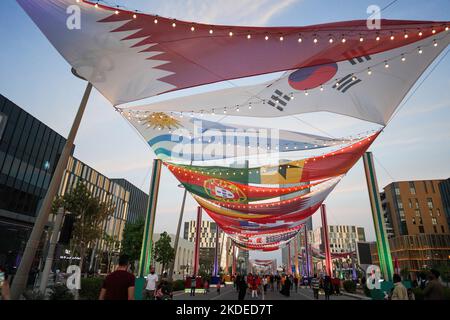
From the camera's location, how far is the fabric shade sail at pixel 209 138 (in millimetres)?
10688

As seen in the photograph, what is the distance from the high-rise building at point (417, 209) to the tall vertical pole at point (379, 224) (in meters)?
78.8

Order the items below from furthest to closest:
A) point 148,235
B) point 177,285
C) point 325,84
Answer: point 177,285, point 148,235, point 325,84

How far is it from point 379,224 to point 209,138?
7.38 meters

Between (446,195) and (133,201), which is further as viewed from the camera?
(133,201)

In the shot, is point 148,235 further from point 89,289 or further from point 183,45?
point 183,45

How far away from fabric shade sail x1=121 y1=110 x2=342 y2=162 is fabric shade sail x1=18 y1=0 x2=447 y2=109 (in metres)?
2.97

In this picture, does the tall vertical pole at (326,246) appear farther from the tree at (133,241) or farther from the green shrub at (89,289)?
the tree at (133,241)

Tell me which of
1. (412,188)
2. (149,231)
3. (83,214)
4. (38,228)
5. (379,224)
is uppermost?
(412,188)

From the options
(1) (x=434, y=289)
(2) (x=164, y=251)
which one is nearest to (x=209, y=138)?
(1) (x=434, y=289)

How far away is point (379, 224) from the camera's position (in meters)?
10.5

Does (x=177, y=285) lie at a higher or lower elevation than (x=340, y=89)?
lower

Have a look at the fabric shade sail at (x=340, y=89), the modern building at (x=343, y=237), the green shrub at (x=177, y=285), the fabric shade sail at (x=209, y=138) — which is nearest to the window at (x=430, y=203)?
the modern building at (x=343, y=237)

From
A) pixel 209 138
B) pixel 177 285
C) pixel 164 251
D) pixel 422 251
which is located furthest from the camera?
pixel 422 251
